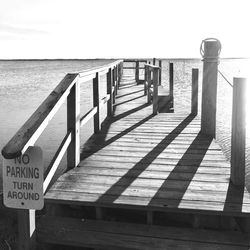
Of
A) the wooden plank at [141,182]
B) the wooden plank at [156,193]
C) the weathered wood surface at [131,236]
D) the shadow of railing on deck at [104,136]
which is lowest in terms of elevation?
the weathered wood surface at [131,236]

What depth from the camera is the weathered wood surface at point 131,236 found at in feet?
9.27

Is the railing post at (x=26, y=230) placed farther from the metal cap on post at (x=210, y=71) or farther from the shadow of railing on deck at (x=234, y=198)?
the metal cap on post at (x=210, y=71)

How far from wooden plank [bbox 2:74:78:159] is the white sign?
8 centimetres

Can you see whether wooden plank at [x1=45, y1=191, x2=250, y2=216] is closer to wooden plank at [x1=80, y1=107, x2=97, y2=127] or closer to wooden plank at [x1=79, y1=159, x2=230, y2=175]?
wooden plank at [x1=79, y1=159, x2=230, y2=175]

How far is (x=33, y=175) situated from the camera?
2.08 m

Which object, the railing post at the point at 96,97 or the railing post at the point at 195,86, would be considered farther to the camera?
the railing post at the point at 195,86

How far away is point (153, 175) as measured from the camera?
13.0 feet

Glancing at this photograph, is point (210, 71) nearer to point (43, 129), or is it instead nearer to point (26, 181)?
point (43, 129)

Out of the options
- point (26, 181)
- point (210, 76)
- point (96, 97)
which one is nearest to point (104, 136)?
point (96, 97)

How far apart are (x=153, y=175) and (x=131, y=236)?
1.10 metres

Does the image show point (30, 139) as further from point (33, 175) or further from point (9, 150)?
point (33, 175)

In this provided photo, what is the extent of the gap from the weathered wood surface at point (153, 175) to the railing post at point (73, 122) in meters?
0.14


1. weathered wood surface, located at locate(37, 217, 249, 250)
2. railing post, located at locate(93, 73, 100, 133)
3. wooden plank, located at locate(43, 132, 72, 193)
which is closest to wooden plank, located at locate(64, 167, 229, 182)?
wooden plank, located at locate(43, 132, 72, 193)

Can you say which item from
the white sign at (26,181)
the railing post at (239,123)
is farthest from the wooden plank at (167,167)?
the white sign at (26,181)
